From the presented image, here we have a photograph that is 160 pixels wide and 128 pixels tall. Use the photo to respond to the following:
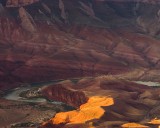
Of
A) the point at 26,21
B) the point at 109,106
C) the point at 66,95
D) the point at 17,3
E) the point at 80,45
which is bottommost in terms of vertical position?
the point at 80,45

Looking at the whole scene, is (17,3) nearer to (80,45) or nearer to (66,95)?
(80,45)

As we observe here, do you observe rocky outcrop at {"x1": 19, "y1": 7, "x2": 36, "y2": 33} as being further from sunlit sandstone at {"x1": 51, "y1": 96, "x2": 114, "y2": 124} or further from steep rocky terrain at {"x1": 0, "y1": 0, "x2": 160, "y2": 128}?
sunlit sandstone at {"x1": 51, "y1": 96, "x2": 114, "y2": 124}

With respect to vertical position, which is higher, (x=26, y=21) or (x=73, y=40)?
(x=26, y=21)

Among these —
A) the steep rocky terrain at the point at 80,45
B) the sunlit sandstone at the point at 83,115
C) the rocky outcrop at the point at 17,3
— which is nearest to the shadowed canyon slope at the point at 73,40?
the steep rocky terrain at the point at 80,45

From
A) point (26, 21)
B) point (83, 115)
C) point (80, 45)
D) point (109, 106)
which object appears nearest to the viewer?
point (83, 115)

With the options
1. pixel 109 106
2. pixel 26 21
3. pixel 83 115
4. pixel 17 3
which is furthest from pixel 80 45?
pixel 83 115

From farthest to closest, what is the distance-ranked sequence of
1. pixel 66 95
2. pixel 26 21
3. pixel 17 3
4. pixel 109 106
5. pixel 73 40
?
1. pixel 17 3
2. pixel 26 21
3. pixel 73 40
4. pixel 66 95
5. pixel 109 106

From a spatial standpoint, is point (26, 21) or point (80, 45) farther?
point (26, 21)

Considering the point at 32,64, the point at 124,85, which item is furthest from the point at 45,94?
the point at 32,64
